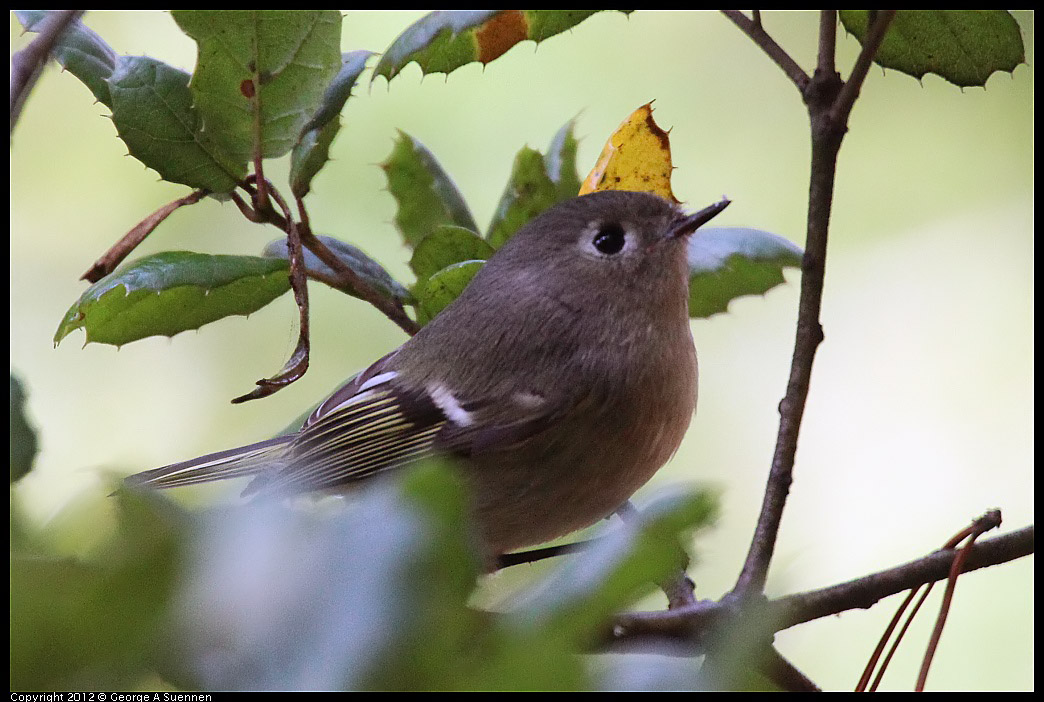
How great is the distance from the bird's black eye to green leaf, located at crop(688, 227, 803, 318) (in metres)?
0.07

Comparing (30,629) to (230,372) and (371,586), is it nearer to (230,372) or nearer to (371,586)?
(371,586)

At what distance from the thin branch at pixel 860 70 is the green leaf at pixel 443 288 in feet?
1.14

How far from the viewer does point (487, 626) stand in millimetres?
273

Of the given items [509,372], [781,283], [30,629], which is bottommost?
[30,629]

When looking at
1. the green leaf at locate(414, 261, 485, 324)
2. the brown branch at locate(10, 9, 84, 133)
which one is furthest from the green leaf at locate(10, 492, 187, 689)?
the green leaf at locate(414, 261, 485, 324)

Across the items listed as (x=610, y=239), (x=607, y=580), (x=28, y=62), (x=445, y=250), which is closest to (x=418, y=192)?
(x=445, y=250)

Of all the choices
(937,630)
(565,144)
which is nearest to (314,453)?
(565,144)

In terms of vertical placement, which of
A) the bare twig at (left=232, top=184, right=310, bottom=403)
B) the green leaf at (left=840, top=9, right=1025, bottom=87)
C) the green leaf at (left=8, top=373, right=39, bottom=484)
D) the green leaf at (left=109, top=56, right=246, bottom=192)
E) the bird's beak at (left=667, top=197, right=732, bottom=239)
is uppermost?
the green leaf at (left=840, top=9, right=1025, bottom=87)

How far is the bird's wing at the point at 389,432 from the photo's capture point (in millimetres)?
806

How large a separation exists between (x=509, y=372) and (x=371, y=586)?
593mm

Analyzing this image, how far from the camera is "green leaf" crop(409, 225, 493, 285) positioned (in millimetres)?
851

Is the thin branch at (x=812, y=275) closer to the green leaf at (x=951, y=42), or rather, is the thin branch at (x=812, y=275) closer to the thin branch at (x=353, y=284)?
the green leaf at (x=951, y=42)

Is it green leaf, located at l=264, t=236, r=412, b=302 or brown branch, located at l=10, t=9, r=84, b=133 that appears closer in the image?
brown branch, located at l=10, t=9, r=84, b=133

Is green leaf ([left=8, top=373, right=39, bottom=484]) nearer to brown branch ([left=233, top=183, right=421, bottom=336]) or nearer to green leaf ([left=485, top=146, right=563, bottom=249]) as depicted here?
brown branch ([left=233, top=183, right=421, bottom=336])
